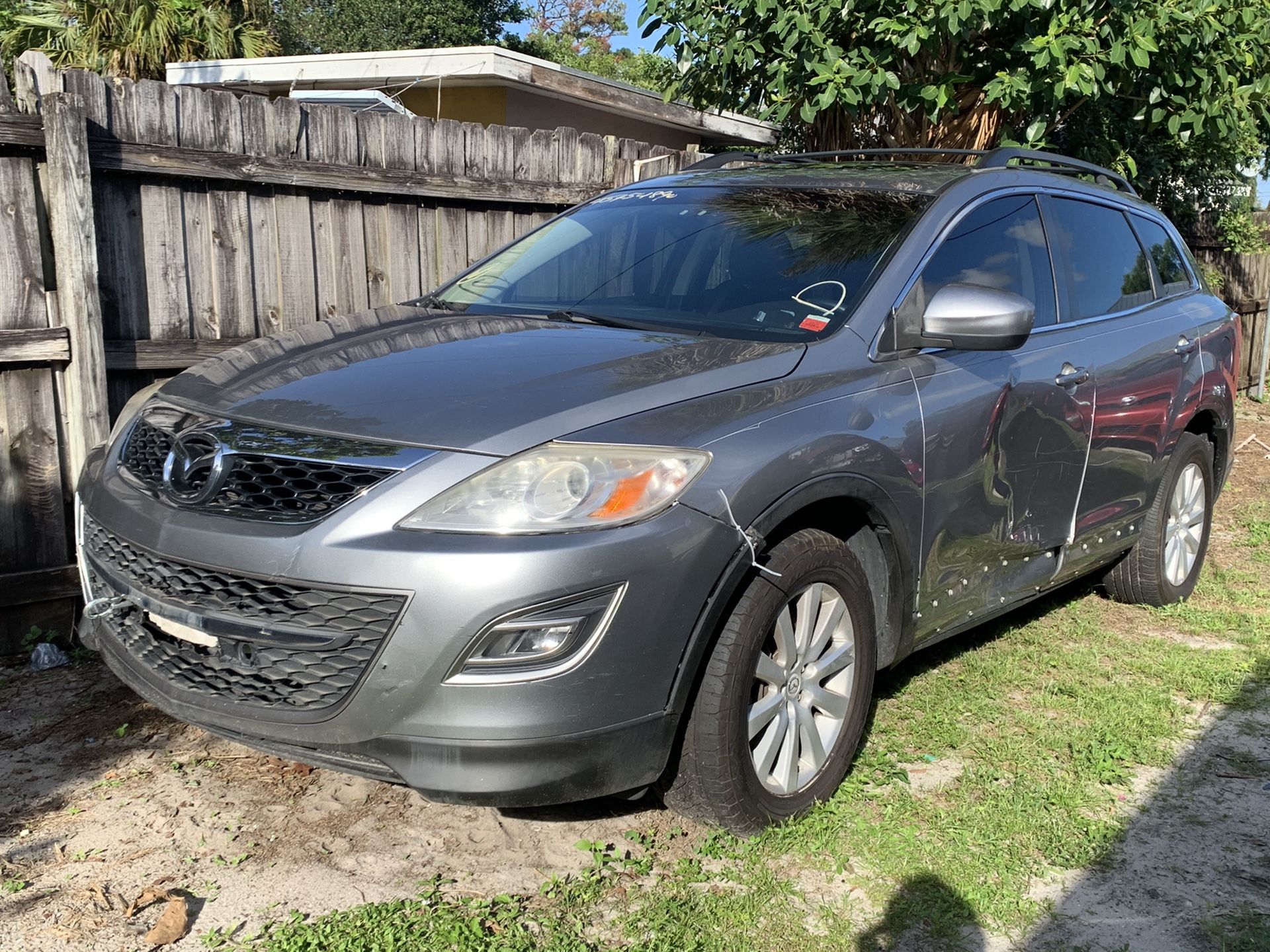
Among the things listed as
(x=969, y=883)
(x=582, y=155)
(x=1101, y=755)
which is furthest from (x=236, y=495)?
(x=582, y=155)

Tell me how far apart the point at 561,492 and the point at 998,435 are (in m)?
1.77

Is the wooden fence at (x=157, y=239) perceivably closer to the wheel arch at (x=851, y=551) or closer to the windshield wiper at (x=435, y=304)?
the windshield wiper at (x=435, y=304)

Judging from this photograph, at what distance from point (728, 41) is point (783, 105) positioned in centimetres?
71

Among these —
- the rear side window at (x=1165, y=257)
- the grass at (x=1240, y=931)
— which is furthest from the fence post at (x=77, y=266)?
the rear side window at (x=1165, y=257)

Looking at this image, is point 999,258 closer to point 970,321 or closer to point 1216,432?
point 970,321

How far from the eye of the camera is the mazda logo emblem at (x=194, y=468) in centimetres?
290

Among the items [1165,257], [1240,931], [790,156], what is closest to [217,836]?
[1240,931]

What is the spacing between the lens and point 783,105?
7570 millimetres

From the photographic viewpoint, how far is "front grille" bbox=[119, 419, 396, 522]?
273 cm

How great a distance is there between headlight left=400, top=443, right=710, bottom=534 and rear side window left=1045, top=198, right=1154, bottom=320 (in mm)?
2402

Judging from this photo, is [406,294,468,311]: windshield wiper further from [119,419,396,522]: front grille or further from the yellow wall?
the yellow wall

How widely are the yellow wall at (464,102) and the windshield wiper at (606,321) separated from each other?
→ 11147 millimetres

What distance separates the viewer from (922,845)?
331 centimetres

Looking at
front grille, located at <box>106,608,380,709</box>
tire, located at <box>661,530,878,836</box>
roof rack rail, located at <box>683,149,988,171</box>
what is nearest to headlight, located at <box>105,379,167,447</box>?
front grille, located at <box>106,608,380,709</box>
